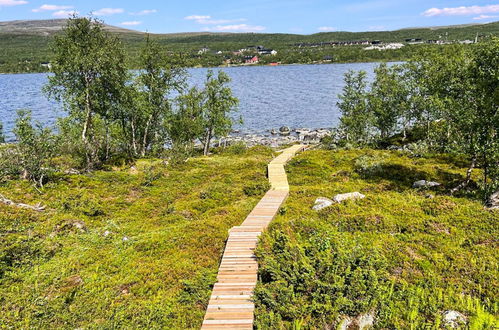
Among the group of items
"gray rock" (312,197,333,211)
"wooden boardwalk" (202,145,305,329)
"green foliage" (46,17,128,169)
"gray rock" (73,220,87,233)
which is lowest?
"gray rock" (73,220,87,233)

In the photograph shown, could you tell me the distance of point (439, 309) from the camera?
32.4 ft

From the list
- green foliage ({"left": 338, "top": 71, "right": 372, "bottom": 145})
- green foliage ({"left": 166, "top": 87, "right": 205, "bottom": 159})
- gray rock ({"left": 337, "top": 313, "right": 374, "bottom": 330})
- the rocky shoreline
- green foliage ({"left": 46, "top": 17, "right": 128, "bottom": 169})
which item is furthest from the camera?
the rocky shoreline

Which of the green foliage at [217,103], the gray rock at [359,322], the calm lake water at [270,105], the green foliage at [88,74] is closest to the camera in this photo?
the gray rock at [359,322]

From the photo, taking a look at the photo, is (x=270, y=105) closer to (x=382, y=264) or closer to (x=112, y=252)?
(x=112, y=252)

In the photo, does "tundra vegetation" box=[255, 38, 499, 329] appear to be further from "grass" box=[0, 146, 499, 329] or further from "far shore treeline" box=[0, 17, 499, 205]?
"far shore treeline" box=[0, 17, 499, 205]

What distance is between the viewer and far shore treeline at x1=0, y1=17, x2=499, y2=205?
66.4 feet

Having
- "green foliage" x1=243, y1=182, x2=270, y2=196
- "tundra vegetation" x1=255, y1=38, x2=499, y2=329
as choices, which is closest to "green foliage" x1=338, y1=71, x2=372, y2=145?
"tundra vegetation" x1=255, y1=38, x2=499, y2=329

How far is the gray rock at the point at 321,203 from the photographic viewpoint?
18016mm

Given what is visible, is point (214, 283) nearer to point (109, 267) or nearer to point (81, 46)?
point (109, 267)

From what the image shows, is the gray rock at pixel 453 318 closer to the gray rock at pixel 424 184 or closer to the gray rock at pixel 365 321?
the gray rock at pixel 365 321

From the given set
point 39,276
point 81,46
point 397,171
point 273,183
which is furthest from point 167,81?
point 39,276

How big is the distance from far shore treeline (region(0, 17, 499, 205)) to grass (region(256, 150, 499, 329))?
6099mm

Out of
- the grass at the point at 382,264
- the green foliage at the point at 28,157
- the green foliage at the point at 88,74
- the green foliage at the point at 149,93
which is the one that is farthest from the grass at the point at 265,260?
the green foliage at the point at 149,93

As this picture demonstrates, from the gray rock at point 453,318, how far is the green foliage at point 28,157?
2531cm
